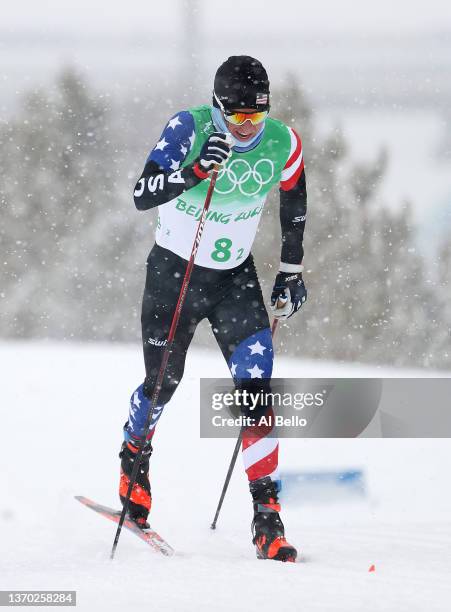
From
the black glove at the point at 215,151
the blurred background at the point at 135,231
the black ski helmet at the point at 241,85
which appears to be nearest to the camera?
the black glove at the point at 215,151

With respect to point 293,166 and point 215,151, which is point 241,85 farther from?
point 293,166

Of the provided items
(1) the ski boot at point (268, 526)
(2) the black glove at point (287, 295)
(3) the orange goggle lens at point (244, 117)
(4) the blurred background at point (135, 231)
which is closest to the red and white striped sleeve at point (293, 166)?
(3) the orange goggle lens at point (244, 117)

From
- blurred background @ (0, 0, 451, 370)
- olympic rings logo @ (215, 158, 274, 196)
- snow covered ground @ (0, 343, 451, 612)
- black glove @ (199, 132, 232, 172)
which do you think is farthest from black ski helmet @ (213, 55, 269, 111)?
blurred background @ (0, 0, 451, 370)

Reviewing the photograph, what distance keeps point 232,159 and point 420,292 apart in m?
24.5

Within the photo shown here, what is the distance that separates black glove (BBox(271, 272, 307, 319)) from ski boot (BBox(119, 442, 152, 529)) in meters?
0.97

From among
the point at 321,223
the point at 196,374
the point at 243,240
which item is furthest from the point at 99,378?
the point at 321,223

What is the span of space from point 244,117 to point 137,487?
1.91m

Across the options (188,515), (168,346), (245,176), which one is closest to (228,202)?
(245,176)

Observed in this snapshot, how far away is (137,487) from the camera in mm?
4230

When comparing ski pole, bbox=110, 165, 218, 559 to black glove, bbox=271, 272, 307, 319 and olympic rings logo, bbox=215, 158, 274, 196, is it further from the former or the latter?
black glove, bbox=271, 272, 307, 319

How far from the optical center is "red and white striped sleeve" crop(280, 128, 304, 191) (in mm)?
3959

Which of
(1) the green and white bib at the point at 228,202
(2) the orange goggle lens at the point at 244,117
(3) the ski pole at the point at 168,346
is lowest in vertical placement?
(3) the ski pole at the point at 168,346

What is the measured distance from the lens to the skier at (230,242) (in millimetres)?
3582

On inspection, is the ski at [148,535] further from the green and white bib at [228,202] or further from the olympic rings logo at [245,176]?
the olympic rings logo at [245,176]
